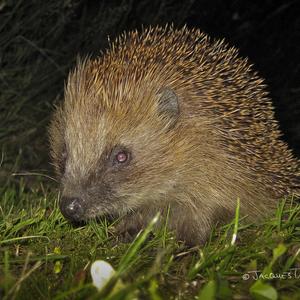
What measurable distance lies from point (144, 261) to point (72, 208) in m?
0.46

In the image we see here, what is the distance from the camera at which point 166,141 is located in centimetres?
294

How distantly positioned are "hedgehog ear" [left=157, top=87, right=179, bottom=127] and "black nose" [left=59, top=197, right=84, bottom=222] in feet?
2.00

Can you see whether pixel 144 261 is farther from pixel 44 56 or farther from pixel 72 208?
pixel 44 56

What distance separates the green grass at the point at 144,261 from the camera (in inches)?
78.5

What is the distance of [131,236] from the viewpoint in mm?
3000

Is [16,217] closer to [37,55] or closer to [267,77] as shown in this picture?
[37,55]

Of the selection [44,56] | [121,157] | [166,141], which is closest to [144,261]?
[121,157]

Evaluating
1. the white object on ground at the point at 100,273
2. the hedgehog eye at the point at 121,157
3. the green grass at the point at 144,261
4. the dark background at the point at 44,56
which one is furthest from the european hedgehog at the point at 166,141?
the dark background at the point at 44,56

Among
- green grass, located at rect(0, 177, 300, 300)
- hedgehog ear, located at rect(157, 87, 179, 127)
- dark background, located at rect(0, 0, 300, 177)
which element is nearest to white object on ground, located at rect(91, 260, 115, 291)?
green grass, located at rect(0, 177, 300, 300)

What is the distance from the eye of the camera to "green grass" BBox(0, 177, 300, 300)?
200 centimetres

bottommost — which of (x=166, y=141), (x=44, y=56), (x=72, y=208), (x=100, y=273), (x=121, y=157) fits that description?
(x=100, y=273)

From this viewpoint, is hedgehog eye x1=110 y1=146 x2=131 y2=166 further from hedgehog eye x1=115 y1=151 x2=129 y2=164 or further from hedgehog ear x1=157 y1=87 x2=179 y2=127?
hedgehog ear x1=157 y1=87 x2=179 y2=127

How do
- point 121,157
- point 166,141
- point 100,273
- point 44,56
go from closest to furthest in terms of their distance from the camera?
point 100,273 < point 121,157 < point 166,141 < point 44,56

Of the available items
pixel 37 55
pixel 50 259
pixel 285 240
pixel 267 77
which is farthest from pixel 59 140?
pixel 267 77
